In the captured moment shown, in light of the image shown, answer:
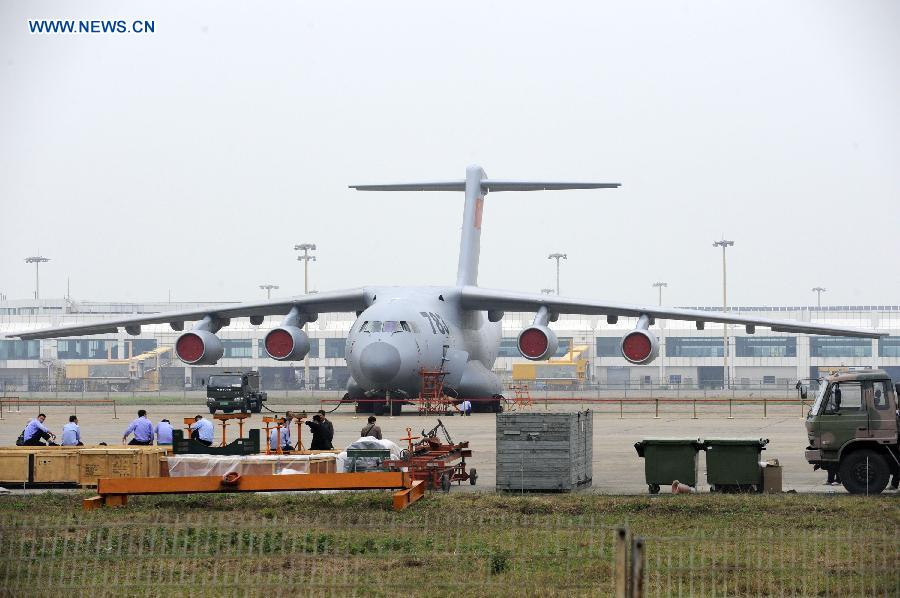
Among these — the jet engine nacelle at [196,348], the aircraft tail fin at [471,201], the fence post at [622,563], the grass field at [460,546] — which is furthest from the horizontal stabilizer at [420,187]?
the fence post at [622,563]

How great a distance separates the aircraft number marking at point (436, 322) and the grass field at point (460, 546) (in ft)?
63.4

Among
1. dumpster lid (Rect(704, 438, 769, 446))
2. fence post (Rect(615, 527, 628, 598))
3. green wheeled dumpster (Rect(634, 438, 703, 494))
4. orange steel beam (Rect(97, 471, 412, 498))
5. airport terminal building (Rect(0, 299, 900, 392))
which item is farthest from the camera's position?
airport terminal building (Rect(0, 299, 900, 392))

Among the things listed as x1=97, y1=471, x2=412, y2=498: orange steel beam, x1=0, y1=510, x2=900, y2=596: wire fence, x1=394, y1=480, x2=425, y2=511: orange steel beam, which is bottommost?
x1=0, y1=510, x2=900, y2=596: wire fence

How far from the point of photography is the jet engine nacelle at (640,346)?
35.8 meters

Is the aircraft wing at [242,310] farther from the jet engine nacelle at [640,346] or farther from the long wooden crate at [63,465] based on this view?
the long wooden crate at [63,465]

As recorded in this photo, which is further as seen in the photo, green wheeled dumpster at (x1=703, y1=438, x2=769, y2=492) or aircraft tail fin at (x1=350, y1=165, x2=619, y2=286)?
aircraft tail fin at (x1=350, y1=165, x2=619, y2=286)

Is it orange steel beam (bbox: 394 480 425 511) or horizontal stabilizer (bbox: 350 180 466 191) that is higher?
horizontal stabilizer (bbox: 350 180 466 191)

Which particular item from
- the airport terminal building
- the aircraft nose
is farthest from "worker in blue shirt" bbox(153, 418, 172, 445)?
the airport terminal building

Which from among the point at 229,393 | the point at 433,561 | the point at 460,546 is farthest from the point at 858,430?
the point at 229,393

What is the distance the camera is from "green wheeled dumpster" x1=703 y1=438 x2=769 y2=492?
16594 millimetres

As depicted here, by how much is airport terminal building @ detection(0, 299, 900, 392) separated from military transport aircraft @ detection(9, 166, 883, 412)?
38.9 m

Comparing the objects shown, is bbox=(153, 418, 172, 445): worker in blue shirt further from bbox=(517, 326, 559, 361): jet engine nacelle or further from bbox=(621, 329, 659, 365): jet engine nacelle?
bbox=(621, 329, 659, 365): jet engine nacelle

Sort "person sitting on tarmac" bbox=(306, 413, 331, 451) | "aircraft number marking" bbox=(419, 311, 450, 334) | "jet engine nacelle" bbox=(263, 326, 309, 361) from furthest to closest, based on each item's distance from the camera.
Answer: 1. "jet engine nacelle" bbox=(263, 326, 309, 361)
2. "aircraft number marking" bbox=(419, 311, 450, 334)
3. "person sitting on tarmac" bbox=(306, 413, 331, 451)

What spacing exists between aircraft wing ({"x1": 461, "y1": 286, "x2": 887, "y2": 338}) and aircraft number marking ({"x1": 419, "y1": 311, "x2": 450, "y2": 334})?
2027mm
